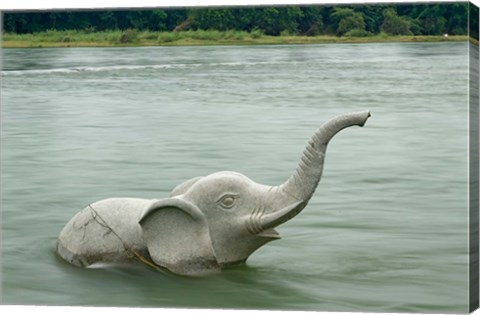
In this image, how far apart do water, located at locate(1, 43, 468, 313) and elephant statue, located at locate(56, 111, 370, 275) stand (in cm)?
15

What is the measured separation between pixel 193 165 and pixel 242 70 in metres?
0.90

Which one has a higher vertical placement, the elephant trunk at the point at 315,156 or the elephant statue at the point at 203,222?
the elephant trunk at the point at 315,156

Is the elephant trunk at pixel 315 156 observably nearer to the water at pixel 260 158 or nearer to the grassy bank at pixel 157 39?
the water at pixel 260 158

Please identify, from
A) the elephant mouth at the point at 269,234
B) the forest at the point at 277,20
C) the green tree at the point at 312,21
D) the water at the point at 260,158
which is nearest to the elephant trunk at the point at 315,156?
the elephant mouth at the point at 269,234

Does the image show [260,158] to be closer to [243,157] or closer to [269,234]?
[243,157]

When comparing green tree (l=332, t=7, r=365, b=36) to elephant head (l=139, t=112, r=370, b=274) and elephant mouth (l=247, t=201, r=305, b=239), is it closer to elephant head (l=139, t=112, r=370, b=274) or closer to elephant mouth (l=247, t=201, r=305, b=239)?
elephant head (l=139, t=112, r=370, b=274)

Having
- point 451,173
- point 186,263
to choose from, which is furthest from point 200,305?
point 451,173

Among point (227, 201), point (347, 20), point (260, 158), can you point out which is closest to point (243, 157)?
point (260, 158)

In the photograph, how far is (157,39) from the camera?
576 inches

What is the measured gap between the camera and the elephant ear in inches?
530

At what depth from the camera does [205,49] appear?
14672 millimetres

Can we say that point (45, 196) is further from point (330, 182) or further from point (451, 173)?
point (451, 173)

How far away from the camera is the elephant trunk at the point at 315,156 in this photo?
42.7ft

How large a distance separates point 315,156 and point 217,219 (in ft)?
3.15
